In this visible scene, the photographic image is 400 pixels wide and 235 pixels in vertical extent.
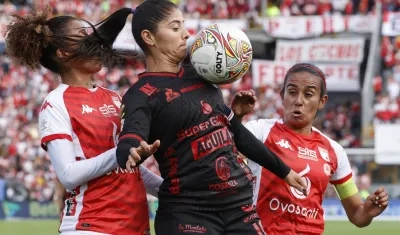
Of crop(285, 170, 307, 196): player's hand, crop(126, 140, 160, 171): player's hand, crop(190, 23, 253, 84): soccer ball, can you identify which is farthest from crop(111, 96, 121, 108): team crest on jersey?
crop(285, 170, 307, 196): player's hand

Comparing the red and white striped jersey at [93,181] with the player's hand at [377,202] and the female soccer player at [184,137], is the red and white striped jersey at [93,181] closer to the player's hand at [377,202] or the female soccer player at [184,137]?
the female soccer player at [184,137]

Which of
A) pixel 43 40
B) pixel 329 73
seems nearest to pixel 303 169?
pixel 43 40

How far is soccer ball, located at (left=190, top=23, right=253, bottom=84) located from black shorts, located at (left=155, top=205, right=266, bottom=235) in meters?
0.74

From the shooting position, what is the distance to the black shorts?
4.98 meters

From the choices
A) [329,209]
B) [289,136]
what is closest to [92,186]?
[289,136]

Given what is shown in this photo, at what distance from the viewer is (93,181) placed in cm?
527

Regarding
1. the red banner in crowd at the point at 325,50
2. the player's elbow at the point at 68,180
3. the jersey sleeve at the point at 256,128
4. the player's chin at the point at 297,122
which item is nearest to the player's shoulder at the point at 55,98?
the player's elbow at the point at 68,180

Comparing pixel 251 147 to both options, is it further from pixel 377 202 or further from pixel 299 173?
pixel 377 202

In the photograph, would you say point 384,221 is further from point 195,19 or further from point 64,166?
point 64,166

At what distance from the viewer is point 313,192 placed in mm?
5953

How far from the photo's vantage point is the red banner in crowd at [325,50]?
2834 centimetres

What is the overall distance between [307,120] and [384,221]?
715 inches

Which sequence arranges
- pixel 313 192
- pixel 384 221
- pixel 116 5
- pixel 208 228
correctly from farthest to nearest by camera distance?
pixel 116 5 < pixel 384 221 < pixel 313 192 < pixel 208 228

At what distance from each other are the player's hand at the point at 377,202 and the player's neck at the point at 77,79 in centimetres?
191
